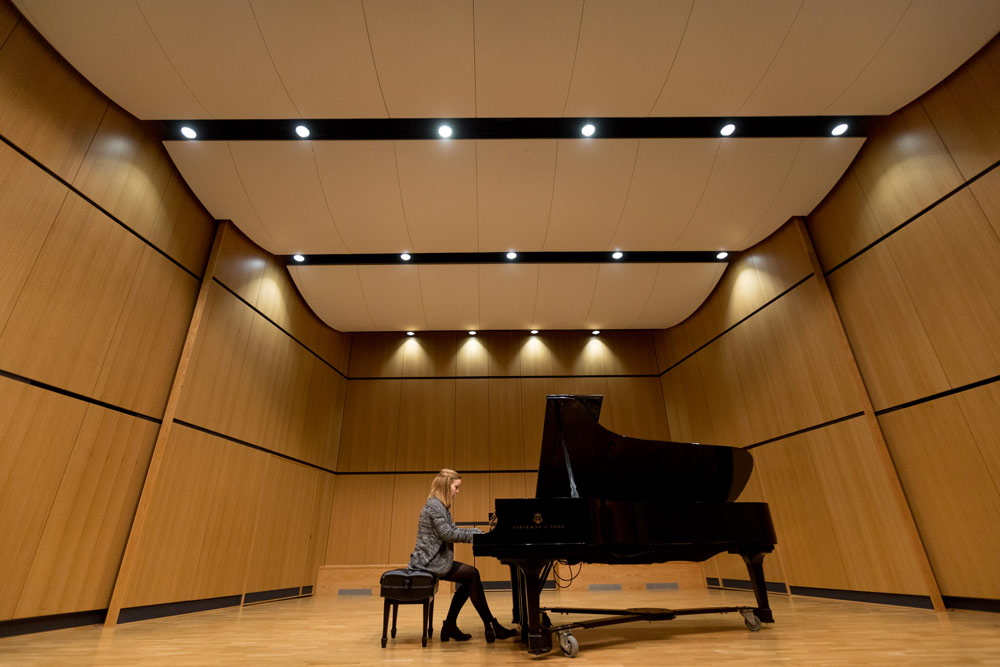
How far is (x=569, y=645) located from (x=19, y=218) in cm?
457

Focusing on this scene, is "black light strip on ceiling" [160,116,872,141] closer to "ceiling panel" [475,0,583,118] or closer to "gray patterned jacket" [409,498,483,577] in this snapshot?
"ceiling panel" [475,0,583,118]

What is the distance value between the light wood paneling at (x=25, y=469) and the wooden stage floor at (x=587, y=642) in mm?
489

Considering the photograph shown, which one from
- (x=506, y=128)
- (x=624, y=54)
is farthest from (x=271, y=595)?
(x=624, y=54)

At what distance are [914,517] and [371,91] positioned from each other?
6.13 m

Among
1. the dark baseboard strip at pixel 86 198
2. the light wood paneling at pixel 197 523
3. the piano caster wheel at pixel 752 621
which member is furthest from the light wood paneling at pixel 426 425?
the piano caster wheel at pixel 752 621

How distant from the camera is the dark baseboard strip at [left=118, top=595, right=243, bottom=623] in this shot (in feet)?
12.8

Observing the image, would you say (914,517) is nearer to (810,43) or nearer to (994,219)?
(994,219)

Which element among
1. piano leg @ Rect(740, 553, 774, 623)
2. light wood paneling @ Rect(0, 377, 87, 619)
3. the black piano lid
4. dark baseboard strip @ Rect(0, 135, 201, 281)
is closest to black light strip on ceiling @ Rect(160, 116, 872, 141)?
dark baseboard strip @ Rect(0, 135, 201, 281)

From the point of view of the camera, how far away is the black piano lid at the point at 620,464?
2.76 m

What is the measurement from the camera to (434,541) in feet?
9.93

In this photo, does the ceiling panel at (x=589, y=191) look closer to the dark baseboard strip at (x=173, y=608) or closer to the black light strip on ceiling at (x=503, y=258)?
the black light strip on ceiling at (x=503, y=258)

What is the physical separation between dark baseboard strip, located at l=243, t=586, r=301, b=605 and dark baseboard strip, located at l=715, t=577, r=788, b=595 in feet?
19.4

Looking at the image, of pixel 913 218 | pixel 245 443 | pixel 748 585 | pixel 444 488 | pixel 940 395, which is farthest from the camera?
pixel 748 585

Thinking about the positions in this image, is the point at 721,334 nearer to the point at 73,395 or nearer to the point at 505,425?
the point at 505,425
